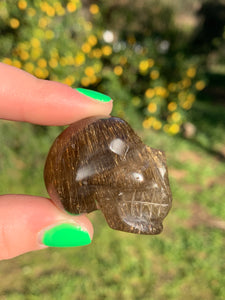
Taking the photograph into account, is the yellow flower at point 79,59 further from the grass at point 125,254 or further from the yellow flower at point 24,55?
the grass at point 125,254

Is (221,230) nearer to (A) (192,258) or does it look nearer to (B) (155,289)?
(A) (192,258)

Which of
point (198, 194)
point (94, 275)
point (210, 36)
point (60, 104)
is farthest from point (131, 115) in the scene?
point (210, 36)

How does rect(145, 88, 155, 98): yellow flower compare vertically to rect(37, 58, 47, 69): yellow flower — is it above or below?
below

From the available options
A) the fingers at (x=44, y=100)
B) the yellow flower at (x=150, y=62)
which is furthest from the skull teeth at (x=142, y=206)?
the yellow flower at (x=150, y=62)

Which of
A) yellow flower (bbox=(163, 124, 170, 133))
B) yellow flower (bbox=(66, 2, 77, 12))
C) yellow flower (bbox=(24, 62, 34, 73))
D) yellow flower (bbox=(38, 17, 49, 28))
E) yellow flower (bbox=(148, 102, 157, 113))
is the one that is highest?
yellow flower (bbox=(66, 2, 77, 12))

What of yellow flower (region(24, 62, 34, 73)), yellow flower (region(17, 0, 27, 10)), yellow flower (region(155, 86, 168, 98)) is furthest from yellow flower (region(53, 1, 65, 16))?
yellow flower (region(155, 86, 168, 98))

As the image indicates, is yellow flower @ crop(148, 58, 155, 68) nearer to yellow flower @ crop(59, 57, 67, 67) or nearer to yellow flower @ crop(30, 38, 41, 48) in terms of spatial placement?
yellow flower @ crop(59, 57, 67, 67)
